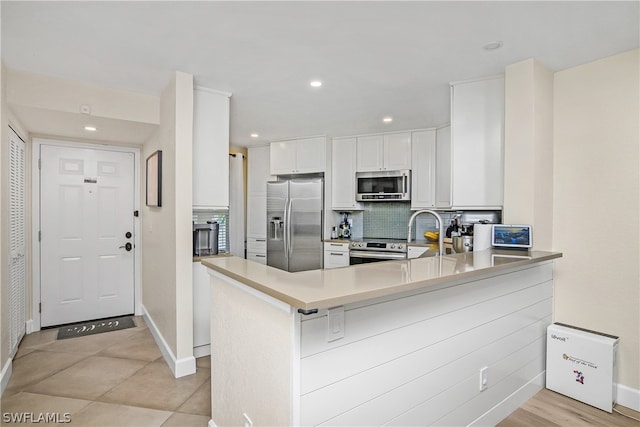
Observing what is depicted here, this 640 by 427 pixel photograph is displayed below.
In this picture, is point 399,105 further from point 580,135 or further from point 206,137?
point 206,137

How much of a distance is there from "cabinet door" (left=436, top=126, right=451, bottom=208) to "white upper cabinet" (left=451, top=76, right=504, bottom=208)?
Result: 1.43m

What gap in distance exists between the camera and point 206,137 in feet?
9.38

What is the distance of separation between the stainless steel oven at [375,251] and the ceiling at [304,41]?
1.96 meters

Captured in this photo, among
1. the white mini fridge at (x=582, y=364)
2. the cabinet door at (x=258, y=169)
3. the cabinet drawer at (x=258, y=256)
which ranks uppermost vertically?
the cabinet door at (x=258, y=169)

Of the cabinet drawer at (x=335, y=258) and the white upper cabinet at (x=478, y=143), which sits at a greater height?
the white upper cabinet at (x=478, y=143)

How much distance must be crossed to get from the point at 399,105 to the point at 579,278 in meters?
2.18

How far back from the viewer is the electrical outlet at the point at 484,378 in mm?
1854

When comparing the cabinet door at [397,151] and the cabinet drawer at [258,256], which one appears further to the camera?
the cabinet drawer at [258,256]

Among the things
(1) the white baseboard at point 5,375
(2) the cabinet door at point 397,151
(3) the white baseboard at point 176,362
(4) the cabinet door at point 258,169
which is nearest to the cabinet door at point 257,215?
(4) the cabinet door at point 258,169

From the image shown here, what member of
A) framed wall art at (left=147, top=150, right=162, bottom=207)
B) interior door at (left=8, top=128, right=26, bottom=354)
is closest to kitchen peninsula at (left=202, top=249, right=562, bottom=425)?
framed wall art at (left=147, top=150, right=162, bottom=207)

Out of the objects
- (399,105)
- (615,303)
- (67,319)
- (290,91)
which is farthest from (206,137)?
(615,303)

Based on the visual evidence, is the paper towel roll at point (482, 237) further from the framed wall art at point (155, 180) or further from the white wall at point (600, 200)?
the framed wall art at point (155, 180)

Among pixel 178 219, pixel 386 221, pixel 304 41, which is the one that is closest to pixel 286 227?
pixel 386 221

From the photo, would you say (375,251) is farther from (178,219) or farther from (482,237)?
(178,219)
